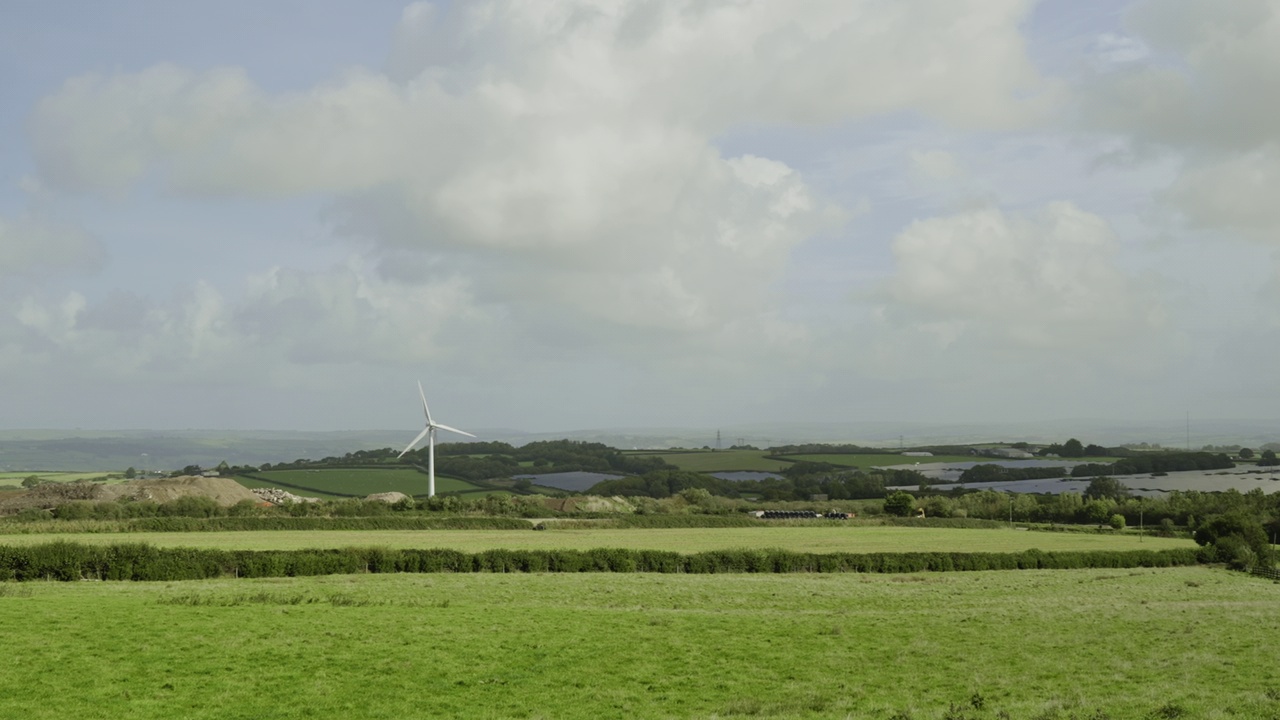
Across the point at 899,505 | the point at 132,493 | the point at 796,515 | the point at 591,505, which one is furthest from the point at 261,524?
the point at 899,505

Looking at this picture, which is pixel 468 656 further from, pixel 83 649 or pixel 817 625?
pixel 817 625

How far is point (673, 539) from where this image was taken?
8581 cm

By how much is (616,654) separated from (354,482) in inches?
5425

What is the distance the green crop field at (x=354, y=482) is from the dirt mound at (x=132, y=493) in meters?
27.4

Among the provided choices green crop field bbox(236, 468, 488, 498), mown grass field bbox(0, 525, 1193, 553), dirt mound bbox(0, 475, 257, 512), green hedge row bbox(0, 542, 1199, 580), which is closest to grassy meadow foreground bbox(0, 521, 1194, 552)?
mown grass field bbox(0, 525, 1193, 553)

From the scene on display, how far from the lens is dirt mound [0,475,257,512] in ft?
359

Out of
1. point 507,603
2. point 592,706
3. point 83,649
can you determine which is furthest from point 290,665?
point 507,603

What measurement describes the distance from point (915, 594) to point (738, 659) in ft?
73.8

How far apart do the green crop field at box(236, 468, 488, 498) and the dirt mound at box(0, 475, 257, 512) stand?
89.8 feet

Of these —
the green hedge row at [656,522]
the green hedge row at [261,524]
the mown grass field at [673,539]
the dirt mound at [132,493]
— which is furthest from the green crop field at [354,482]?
the mown grass field at [673,539]

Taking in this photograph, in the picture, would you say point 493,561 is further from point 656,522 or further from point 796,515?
point 796,515

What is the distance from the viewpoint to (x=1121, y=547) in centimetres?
8369

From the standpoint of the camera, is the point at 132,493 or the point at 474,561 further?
the point at 132,493

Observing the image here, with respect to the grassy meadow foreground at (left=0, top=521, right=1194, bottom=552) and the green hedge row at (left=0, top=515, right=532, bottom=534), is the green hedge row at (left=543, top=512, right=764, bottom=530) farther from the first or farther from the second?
the green hedge row at (left=0, top=515, right=532, bottom=534)
